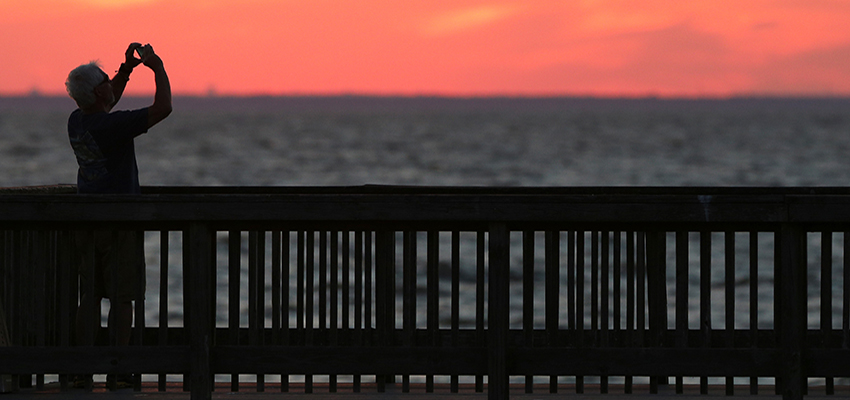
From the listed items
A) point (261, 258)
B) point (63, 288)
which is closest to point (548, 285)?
point (261, 258)

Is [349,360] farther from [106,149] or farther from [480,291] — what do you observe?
[106,149]

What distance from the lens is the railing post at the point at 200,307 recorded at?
5.07 metres

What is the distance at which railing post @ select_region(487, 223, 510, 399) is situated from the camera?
5.03 metres

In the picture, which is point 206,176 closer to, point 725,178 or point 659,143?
point 725,178

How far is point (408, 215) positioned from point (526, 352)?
0.90m

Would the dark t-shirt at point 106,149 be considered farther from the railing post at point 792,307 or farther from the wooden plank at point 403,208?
the railing post at point 792,307

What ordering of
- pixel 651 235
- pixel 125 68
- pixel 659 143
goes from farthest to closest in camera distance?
pixel 659 143 → pixel 125 68 → pixel 651 235

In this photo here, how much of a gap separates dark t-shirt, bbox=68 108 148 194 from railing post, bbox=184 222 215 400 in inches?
33.6

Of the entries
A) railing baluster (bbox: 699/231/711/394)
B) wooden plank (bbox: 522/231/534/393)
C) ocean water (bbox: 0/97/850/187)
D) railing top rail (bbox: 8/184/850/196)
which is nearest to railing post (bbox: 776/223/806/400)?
railing baluster (bbox: 699/231/711/394)

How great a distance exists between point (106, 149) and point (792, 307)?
11.8 feet

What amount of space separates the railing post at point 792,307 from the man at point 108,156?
312 centimetres

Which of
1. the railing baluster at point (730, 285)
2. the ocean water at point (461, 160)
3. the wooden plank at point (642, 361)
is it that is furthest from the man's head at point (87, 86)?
the ocean water at point (461, 160)

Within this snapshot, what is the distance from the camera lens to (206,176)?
213 feet

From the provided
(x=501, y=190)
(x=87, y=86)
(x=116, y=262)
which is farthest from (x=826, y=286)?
(x=87, y=86)
